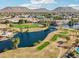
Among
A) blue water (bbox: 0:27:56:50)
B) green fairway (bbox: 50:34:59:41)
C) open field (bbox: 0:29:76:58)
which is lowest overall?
blue water (bbox: 0:27:56:50)

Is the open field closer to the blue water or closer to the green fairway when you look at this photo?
the green fairway

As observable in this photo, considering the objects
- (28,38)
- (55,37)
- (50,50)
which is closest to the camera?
(50,50)

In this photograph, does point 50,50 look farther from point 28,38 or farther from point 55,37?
point 28,38

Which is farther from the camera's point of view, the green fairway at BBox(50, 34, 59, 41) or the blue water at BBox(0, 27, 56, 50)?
the blue water at BBox(0, 27, 56, 50)

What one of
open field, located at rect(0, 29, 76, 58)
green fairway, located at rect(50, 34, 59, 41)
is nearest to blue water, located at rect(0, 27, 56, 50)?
green fairway, located at rect(50, 34, 59, 41)

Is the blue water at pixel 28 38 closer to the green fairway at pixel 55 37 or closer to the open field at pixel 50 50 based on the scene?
the green fairway at pixel 55 37

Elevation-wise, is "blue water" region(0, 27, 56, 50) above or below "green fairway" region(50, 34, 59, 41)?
below

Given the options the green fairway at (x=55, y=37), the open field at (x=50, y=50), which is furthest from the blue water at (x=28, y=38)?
the open field at (x=50, y=50)

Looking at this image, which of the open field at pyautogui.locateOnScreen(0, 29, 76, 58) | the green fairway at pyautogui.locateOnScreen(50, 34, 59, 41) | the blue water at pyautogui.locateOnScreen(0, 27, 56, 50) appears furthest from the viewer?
the blue water at pyautogui.locateOnScreen(0, 27, 56, 50)

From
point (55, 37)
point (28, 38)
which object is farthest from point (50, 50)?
point (28, 38)

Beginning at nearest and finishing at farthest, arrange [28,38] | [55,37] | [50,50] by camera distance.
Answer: [50,50] < [55,37] < [28,38]

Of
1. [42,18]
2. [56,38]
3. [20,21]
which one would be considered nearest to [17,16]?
[20,21]

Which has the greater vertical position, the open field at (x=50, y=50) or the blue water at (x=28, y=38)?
the open field at (x=50, y=50)
